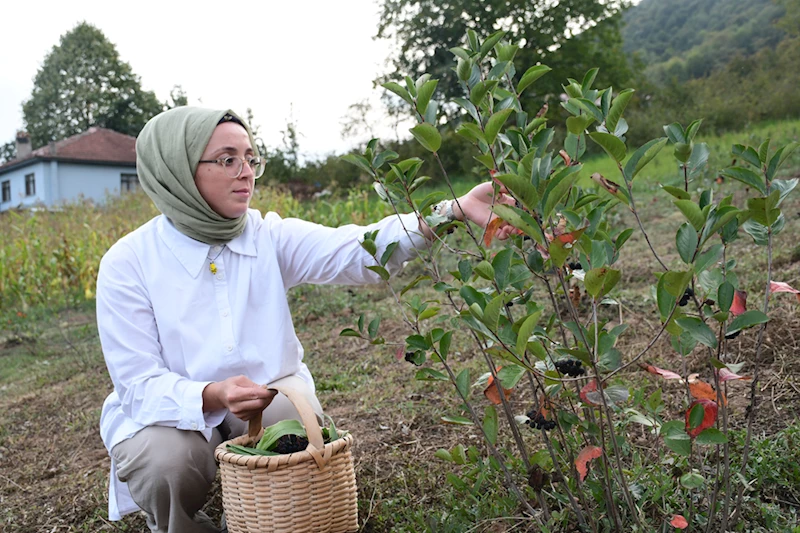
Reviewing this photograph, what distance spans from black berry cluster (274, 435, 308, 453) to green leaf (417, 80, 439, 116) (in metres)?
1.00

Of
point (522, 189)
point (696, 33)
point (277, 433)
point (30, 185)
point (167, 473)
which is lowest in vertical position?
point (167, 473)

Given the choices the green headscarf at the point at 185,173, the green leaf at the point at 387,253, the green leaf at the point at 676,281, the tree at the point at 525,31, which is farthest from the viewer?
the tree at the point at 525,31

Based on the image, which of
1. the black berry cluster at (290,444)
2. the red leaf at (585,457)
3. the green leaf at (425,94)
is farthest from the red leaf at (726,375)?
the black berry cluster at (290,444)

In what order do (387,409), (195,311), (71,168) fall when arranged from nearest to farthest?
1. (195,311)
2. (387,409)
3. (71,168)

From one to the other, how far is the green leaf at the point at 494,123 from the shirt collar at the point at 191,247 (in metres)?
1.16

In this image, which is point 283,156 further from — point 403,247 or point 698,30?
point 698,30

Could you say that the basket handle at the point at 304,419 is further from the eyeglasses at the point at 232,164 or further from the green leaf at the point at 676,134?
the green leaf at the point at 676,134

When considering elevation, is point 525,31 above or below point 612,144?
above

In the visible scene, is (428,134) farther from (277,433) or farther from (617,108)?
(277,433)

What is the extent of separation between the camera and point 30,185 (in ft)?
106

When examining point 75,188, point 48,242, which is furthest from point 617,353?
point 75,188

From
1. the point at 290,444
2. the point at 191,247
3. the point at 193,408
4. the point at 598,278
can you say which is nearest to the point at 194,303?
the point at 191,247

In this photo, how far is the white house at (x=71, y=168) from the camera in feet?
101

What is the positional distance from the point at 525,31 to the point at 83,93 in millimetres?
26140
